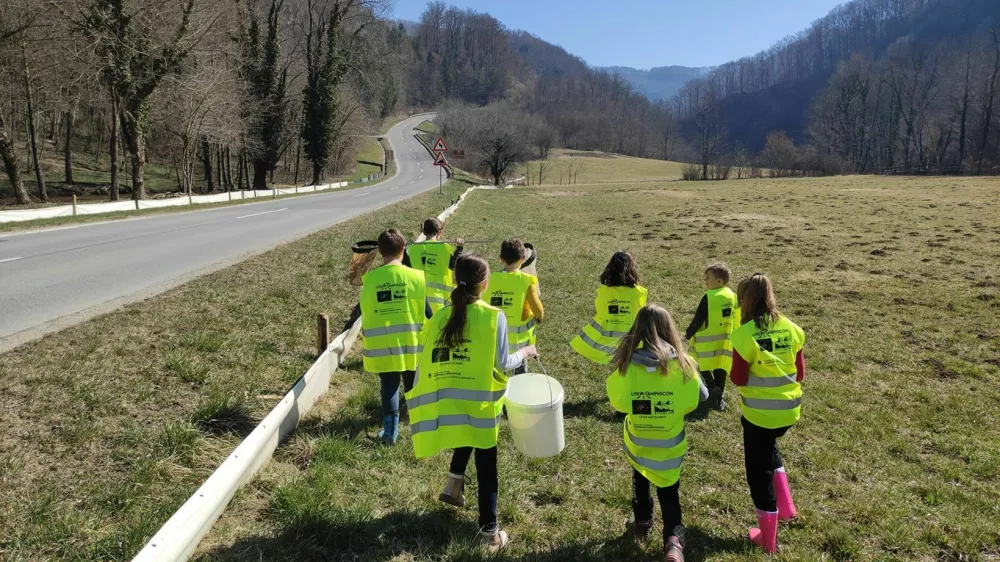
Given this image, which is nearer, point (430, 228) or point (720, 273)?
point (720, 273)

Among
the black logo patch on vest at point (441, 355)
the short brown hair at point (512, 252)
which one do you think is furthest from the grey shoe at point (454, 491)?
the short brown hair at point (512, 252)

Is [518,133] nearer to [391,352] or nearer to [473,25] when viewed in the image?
[391,352]

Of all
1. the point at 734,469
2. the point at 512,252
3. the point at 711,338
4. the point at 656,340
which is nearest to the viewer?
the point at 656,340

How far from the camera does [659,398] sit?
3.36m

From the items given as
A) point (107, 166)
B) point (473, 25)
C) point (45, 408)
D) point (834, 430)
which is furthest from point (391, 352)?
point (473, 25)

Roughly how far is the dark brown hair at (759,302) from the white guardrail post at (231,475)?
3.55 m

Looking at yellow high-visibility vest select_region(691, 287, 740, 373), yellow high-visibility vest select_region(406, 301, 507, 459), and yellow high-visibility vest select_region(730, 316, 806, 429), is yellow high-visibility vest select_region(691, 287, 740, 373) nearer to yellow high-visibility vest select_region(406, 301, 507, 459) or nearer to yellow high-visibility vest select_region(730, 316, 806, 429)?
yellow high-visibility vest select_region(730, 316, 806, 429)

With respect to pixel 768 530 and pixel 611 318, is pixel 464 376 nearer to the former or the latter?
pixel 768 530

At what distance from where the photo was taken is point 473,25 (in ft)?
538

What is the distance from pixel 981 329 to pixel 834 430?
6158 millimetres

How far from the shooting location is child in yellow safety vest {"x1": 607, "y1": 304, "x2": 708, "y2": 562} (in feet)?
10.9

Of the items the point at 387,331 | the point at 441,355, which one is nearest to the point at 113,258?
the point at 387,331

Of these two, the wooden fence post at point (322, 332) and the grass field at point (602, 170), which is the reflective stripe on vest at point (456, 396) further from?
the grass field at point (602, 170)

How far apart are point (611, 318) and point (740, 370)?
2.13 m
